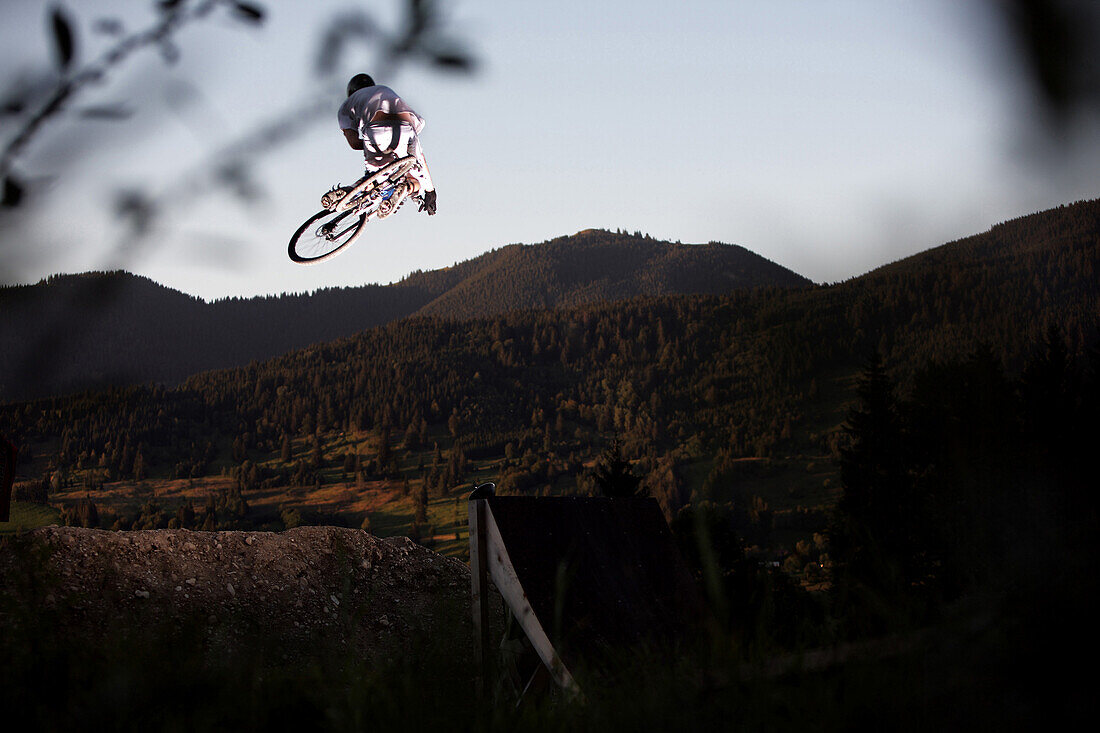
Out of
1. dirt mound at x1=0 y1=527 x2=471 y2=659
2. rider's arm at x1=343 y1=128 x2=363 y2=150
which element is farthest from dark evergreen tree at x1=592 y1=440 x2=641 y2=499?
rider's arm at x1=343 y1=128 x2=363 y2=150

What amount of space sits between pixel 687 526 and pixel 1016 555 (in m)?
34.1

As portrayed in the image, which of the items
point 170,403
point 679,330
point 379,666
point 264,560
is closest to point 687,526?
point 264,560

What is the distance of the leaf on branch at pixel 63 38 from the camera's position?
1.36 metres

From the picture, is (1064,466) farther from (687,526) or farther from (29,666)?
(687,526)

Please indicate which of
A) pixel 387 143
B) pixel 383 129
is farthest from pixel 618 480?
pixel 383 129

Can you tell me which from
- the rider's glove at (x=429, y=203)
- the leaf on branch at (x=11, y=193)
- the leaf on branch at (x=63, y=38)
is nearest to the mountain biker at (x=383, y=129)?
the rider's glove at (x=429, y=203)

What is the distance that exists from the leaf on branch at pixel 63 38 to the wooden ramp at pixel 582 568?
4170 mm

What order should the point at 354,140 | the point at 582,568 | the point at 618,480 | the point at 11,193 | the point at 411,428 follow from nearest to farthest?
the point at 11,193
the point at 354,140
the point at 582,568
the point at 618,480
the point at 411,428

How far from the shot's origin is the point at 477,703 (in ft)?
7.29

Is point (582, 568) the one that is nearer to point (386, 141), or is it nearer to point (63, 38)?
point (386, 141)

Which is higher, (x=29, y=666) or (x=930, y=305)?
(x=930, y=305)

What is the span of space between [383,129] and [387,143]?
0.50 m

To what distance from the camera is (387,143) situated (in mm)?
6727

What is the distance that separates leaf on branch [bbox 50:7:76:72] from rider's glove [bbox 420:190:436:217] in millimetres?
8189
